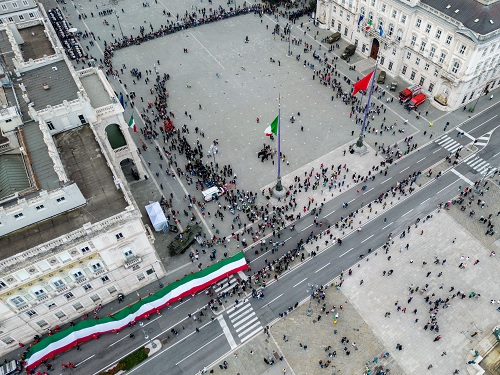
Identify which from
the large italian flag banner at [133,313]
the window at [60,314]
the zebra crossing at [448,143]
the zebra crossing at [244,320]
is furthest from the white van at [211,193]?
the zebra crossing at [448,143]

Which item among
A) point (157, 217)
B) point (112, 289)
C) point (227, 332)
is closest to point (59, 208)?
point (112, 289)

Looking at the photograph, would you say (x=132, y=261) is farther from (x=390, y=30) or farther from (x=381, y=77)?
(x=390, y=30)

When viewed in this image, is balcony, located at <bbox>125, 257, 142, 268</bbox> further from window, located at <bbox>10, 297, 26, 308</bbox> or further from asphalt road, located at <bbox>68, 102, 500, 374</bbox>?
window, located at <bbox>10, 297, 26, 308</bbox>

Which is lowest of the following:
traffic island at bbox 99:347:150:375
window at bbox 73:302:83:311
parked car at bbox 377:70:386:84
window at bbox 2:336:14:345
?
traffic island at bbox 99:347:150:375

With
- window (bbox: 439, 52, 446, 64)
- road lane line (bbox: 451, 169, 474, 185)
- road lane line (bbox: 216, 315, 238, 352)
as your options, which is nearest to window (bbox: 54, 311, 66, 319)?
road lane line (bbox: 216, 315, 238, 352)

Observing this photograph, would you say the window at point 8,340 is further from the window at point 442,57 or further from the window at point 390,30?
the window at point 390,30
